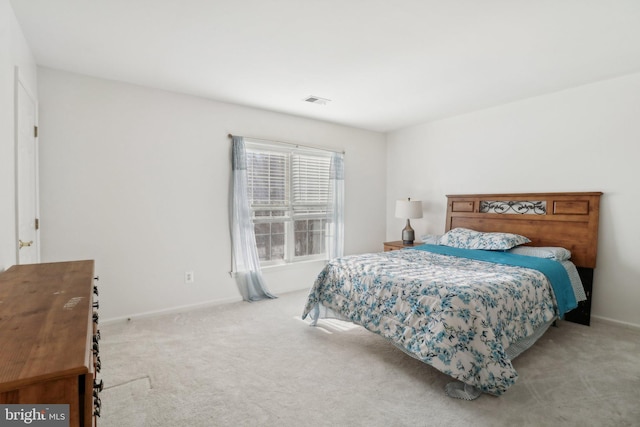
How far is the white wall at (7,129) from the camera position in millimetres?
1775

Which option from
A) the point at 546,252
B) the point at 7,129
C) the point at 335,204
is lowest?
the point at 546,252

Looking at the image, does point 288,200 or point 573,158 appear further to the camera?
point 288,200

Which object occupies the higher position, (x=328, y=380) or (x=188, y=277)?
(x=188, y=277)

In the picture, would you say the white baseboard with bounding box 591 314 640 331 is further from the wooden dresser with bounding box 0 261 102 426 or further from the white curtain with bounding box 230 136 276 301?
the wooden dresser with bounding box 0 261 102 426

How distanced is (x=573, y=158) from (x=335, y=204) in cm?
278

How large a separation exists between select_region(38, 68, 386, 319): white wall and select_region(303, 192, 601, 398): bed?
1.49 meters

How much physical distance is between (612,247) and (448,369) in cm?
247

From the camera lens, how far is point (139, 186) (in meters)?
3.27

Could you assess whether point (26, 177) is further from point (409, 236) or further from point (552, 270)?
point (552, 270)

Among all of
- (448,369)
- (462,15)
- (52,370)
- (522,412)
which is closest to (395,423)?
(448,369)

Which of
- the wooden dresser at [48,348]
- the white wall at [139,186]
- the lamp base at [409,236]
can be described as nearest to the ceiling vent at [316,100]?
the white wall at [139,186]

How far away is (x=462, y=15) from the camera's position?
6.72 feet

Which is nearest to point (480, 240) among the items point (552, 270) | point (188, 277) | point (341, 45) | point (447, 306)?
point (552, 270)

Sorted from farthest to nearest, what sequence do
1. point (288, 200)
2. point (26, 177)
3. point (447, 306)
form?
point (288, 200) → point (26, 177) → point (447, 306)
